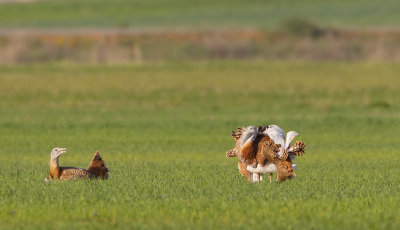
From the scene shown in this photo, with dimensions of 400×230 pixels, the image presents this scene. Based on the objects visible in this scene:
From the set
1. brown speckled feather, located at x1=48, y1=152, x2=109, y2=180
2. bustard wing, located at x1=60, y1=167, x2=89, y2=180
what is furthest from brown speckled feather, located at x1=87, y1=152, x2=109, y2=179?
bustard wing, located at x1=60, y1=167, x2=89, y2=180

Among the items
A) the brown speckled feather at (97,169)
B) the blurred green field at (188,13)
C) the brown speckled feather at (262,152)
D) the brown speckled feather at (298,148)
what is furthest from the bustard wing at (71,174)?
the blurred green field at (188,13)

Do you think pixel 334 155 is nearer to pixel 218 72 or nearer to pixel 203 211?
pixel 203 211

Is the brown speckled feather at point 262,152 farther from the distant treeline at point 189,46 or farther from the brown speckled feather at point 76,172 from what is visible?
the distant treeline at point 189,46

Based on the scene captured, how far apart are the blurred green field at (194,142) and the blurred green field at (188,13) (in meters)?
39.8

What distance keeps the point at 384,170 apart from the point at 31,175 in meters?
6.09

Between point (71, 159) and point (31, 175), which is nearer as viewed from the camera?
point (31, 175)

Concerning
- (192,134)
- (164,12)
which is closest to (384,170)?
(192,134)

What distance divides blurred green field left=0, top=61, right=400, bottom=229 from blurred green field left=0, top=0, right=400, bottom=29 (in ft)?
131

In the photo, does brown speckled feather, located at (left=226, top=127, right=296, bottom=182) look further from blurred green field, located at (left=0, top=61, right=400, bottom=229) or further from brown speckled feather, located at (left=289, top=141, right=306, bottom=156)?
blurred green field, located at (left=0, top=61, right=400, bottom=229)

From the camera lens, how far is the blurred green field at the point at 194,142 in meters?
11.9

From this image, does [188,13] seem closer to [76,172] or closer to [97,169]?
[97,169]

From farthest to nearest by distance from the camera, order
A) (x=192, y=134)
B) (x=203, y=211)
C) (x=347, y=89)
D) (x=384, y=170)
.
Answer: (x=347, y=89) → (x=192, y=134) → (x=384, y=170) → (x=203, y=211)

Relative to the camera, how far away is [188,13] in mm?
109875

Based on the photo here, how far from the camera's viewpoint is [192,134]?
86.8 ft
